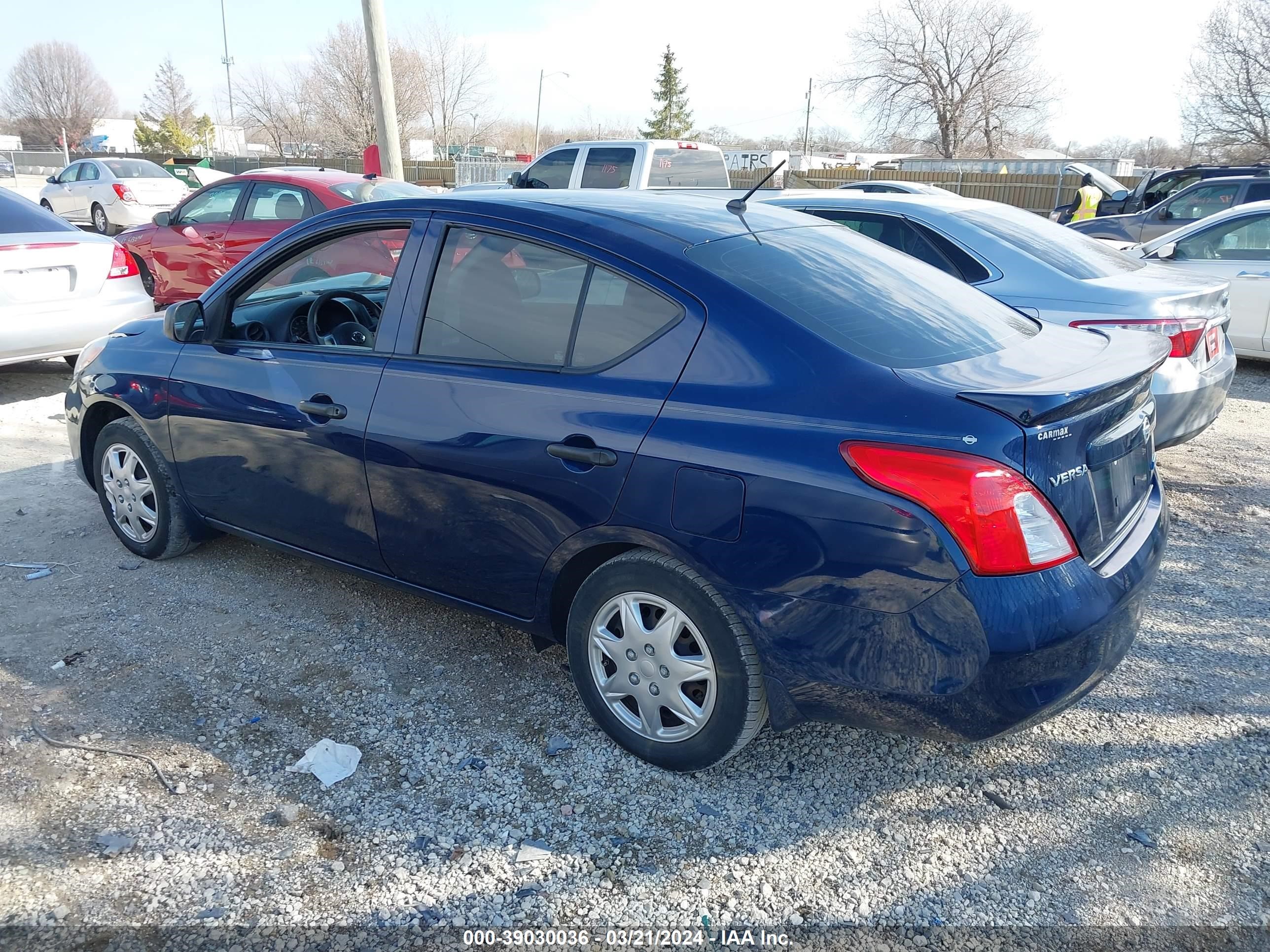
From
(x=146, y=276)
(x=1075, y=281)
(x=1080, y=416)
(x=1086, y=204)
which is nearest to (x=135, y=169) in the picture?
(x=146, y=276)

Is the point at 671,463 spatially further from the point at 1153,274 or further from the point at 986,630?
the point at 1153,274

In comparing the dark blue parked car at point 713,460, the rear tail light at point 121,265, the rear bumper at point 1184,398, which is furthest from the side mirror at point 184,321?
the rear bumper at point 1184,398

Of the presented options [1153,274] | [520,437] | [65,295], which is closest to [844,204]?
[1153,274]

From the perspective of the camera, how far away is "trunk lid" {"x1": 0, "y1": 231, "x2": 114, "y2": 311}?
678 centimetres

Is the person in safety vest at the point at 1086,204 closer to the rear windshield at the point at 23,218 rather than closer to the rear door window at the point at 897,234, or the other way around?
the rear door window at the point at 897,234

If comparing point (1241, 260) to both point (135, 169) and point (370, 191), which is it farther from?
point (135, 169)

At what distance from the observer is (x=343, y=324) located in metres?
4.28

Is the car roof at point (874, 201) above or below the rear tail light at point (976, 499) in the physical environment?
above

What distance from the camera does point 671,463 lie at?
268 cm

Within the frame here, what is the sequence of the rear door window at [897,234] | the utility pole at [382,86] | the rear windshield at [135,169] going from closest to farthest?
the rear door window at [897,234], the utility pole at [382,86], the rear windshield at [135,169]

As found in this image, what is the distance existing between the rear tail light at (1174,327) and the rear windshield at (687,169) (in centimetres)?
724

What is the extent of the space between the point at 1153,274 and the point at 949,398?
430cm

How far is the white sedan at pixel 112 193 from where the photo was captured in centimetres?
1969

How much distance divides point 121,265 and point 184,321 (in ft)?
14.2
